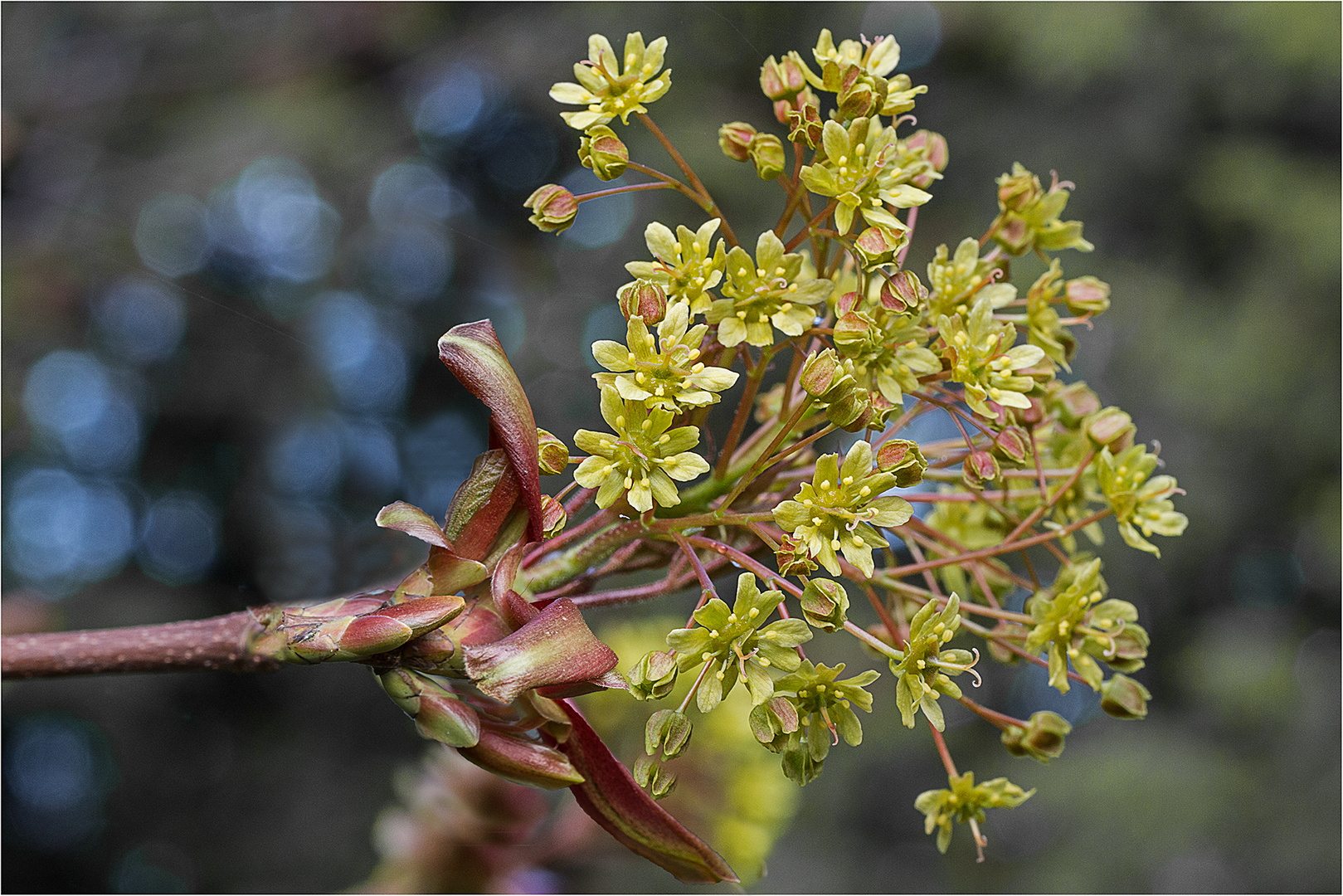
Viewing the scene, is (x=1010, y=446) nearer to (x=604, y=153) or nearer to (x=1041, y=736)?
(x=1041, y=736)

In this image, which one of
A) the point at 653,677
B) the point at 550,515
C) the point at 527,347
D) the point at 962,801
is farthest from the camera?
the point at 527,347

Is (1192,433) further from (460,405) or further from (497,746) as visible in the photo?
(497,746)

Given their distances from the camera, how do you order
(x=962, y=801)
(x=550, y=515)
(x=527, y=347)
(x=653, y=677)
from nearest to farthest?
(x=653, y=677) < (x=550, y=515) < (x=962, y=801) < (x=527, y=347)

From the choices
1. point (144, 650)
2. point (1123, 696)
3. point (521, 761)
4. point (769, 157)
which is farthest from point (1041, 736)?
point (144, 650)

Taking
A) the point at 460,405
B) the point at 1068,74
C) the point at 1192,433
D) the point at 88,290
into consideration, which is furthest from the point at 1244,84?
the point at 88,290

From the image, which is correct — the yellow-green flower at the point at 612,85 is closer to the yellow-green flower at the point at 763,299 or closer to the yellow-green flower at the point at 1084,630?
the yellow-green flower at the point at 763,299

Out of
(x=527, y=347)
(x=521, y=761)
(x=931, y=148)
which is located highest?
(x=931, y=148)

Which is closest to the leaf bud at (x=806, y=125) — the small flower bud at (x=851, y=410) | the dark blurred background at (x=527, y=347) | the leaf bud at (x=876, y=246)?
the leaf bud at (x=876, y=246)
